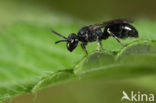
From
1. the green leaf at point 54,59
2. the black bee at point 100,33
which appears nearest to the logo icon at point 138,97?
the green leaf at point 54,59

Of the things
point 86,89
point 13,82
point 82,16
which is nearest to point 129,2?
point 82,16

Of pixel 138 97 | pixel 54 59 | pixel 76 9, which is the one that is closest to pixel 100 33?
pixel 54 59

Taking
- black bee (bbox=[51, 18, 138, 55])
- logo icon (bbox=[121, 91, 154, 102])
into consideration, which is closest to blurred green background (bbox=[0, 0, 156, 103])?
black bee (bbox=[51, 18, 138, 55])

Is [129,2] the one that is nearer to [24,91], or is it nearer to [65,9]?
[65,9]

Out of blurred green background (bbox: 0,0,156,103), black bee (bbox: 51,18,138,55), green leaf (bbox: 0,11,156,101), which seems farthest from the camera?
blurred green background (bbox: 0,0,156,103)

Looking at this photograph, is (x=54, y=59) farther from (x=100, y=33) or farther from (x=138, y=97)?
(x=138, y=97)

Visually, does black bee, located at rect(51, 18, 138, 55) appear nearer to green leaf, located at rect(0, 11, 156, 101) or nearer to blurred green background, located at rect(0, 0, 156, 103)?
green leaf, located at rect(0, 11, 156, 101)
